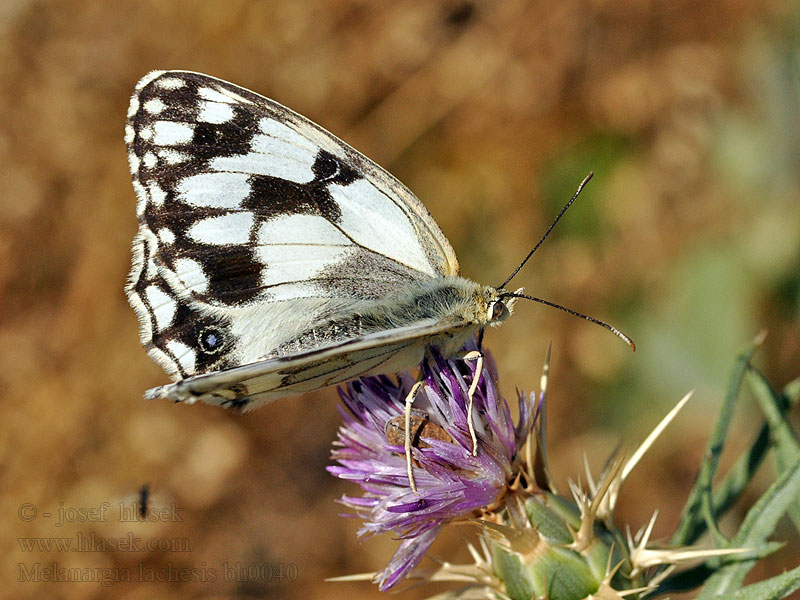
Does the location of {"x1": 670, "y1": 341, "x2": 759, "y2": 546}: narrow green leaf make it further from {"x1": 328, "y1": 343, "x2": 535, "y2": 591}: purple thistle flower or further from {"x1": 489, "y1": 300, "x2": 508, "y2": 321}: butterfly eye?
{"x1": 489, "y1": 300, "x2": 508, "y2": 321}: butterfly eye

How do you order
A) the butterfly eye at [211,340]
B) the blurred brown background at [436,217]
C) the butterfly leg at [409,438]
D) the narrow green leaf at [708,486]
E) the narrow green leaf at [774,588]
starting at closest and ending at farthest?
1. the narrow green leaf at [774,588]
2. the butterfly leg at [409,438]
3. the narrow green leaf at [708,486]
4. the butterfly eye at [211,340]
5. the blurred brown background at [436,217]

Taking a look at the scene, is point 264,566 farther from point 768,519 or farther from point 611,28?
point 611,28

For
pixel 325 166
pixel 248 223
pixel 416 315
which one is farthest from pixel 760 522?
pixel 248 223

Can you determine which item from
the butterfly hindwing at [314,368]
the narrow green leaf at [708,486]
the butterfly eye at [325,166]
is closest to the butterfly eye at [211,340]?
the butterfly hindwing at [314,368]

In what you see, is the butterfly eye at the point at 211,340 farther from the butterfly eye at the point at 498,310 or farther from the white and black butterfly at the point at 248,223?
the butterfly eye at the point at 498,310

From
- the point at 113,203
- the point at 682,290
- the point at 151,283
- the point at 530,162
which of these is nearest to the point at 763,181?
the point at 682,290

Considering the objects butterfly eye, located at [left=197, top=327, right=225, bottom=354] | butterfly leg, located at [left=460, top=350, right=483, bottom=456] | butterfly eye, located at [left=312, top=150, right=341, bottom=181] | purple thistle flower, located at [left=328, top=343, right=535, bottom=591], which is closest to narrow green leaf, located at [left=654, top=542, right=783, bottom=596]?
purple thistle flower, located at [left=328, top=343, right=535, bottom=591]

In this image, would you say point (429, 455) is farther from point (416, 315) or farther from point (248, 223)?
point (248, 223)

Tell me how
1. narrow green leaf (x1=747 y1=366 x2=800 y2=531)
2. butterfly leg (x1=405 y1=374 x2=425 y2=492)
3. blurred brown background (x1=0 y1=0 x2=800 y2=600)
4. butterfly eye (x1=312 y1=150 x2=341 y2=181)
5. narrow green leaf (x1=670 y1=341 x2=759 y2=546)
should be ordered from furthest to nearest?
blurred brown background (x1=0 y1=0 x2=800 y2=600) → butterfly eye (x1=312 y1=150 x2=341 y2=181) → narrow green leaf (x1=747 y1=366 x2=800 y2=531) → narrow green leaf (x1=670 y1=341 x2=759 y2=546) → butterfly leg (x1=405 y1=374 x2=425 y2=492)
